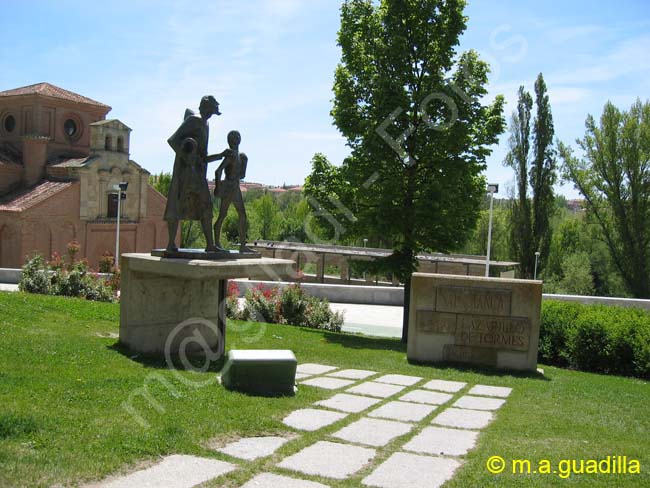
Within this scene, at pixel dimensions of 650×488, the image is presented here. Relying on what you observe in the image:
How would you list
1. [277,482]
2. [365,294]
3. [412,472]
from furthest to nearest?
1. [365,294]
2. [412,472]
3. [277,482]

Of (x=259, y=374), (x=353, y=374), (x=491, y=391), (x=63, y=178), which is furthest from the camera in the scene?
(x=63, y=178)

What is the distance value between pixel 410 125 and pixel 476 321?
583 centimetres

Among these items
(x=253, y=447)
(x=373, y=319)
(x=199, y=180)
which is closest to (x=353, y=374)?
(x=199, y=180)

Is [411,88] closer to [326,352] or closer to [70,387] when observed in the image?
[326,352]

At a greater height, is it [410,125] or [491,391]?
[410,125]

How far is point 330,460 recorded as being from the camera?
16.3 ft

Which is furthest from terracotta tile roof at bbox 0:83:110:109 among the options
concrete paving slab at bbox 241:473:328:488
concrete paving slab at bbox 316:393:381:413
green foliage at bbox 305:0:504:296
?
concrete paving slab at bbox 241:473:328:488

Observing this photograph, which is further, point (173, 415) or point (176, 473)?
point (173, 415)

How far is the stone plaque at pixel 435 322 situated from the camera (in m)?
10.6

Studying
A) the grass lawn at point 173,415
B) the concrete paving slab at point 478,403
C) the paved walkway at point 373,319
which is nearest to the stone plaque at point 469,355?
the grass lawn at point 173,415

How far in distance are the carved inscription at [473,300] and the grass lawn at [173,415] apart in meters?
1.11

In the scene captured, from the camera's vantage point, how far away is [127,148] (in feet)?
123

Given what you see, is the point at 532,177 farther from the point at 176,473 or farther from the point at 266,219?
the point at 266,219

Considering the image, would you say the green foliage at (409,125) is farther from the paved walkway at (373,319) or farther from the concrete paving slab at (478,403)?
the concrete paving slab at (478,403)
